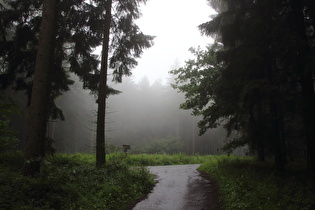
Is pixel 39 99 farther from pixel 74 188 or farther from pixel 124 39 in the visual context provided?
pixel 124 39

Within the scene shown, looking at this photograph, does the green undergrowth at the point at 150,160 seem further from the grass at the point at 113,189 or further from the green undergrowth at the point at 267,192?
the green undergrowth at the point at 267,192

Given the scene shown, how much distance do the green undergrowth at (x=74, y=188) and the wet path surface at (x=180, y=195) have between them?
1.65 feet

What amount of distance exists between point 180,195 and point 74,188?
3615mm

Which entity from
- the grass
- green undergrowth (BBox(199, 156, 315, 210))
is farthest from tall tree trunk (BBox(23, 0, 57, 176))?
green undergrowth (BBox(199, 156, 315, 210))

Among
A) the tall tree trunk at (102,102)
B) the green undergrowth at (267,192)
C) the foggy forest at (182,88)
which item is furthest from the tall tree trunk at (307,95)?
the tall tree trunk at (102,102)

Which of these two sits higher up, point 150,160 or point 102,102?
point 102,102

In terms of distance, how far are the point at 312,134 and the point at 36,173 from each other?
30.2 feet

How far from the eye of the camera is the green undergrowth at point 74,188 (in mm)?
5309

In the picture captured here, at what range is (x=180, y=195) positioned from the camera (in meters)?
8.05

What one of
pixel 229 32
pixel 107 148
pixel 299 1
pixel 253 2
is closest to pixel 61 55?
pixel 107 148

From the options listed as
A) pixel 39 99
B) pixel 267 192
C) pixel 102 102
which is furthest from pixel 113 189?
pixel 267 192

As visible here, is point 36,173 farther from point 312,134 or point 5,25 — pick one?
point 312,134

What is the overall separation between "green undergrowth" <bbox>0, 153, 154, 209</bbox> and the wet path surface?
0.50m

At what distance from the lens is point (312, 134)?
812 cm
